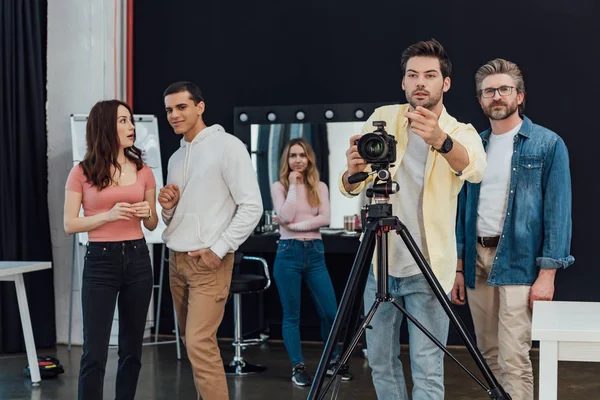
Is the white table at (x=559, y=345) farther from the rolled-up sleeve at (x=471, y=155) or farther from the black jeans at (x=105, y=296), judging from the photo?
the black jeans at (x=105, y=296)

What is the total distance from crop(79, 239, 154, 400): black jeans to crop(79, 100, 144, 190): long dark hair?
0.29 m

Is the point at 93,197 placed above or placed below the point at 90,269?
above

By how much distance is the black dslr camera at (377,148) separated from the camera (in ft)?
7.93

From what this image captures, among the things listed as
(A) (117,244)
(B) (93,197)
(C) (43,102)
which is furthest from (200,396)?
(C) (43,102)

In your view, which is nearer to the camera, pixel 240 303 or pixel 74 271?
pixel 240 303

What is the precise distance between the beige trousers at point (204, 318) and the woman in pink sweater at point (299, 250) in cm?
138

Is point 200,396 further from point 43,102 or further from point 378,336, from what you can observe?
point 43,102

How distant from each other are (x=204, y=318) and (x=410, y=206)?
106 centimetres

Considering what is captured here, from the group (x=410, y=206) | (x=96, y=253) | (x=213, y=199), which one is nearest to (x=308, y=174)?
(x=213, y=199)

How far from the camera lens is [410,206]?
2719mm

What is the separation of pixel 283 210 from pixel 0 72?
2.44 meters

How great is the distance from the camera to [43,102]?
6.06 m

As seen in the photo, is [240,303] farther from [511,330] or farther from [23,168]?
[511,330]

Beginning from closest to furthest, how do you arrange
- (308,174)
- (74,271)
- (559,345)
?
(559,345)
(308,174)
(74,271)
